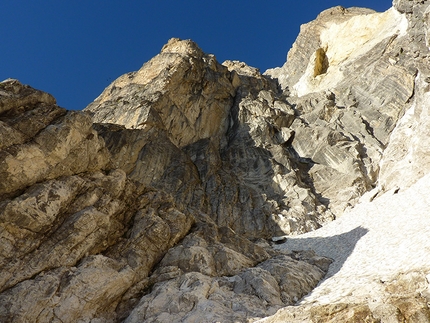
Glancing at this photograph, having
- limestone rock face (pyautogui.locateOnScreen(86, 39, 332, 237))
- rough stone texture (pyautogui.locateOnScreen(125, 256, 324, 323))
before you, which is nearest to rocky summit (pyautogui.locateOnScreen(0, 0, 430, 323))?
rough stone texture (pyautogui.locateOnScreen(125, 256, 324, 323))

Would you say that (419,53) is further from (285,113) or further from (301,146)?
(285,113)

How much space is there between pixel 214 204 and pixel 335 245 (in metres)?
16.1

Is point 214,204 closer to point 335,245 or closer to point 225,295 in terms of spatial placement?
point 335,245

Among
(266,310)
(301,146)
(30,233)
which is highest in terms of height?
(301,146)

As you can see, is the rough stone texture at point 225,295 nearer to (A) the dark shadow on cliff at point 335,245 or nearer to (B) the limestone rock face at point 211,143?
(A) the dark shadow on cliff at point 335,245

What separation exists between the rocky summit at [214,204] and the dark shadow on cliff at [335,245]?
210 millimetres

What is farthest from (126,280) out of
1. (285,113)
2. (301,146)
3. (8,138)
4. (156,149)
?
(285,113)

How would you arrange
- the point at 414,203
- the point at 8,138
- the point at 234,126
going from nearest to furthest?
the point at 8,138
the point at 414,203
the point at 234,126

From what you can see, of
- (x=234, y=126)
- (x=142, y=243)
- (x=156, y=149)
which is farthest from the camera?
(x=234, y=126)

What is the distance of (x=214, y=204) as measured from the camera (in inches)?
1462

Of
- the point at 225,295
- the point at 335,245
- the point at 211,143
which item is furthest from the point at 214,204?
the point at 225,295

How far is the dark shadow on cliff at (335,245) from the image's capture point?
1928cm

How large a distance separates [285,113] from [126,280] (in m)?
39.4

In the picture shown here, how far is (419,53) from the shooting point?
33281mm
